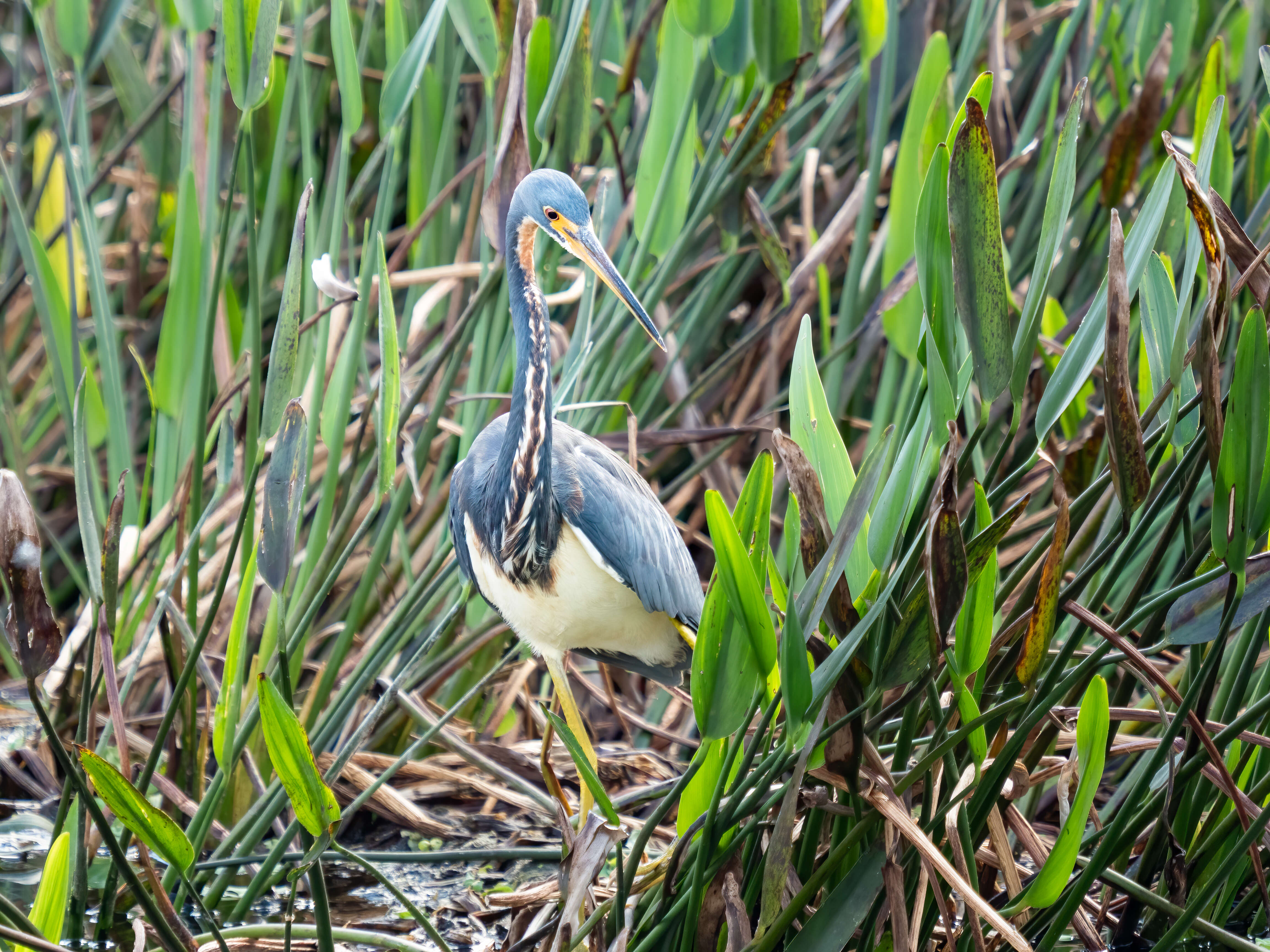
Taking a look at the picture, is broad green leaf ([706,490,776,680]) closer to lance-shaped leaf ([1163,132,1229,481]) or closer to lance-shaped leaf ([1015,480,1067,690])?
lance-shaped leaf ([1015,480,1067,690])

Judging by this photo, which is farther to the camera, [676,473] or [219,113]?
[676,473]

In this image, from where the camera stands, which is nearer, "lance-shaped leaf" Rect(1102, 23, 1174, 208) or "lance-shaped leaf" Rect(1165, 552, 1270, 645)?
"lance-shaped leaf" Rect(1165, 552, 1270, 645)

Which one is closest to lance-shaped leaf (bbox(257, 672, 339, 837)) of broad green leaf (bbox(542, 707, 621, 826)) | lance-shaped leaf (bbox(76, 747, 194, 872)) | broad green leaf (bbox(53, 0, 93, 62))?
lance-shaped leaf (bbox(76, 747, 194, 872))

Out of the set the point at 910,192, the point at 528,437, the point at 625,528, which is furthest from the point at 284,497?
the point at 910,192

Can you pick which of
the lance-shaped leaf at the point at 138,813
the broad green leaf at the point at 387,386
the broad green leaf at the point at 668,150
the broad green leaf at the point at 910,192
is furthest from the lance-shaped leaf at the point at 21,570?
the broad green leaf at the point at 910,192

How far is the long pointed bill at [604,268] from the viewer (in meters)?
1.59

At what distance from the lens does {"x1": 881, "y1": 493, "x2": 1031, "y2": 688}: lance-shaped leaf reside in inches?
41.1

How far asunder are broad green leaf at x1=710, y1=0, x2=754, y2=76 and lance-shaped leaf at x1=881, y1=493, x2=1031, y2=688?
1.18 metres

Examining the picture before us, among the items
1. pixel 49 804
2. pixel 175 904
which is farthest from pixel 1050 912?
pixel 49 804

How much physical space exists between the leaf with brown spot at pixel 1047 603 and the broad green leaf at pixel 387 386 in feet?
2.52

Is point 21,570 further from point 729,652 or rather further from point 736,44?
point 736,44

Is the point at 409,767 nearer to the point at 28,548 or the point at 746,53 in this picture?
the point at 28,548

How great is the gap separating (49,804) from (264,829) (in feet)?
2.14

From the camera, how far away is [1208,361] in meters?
0.98
